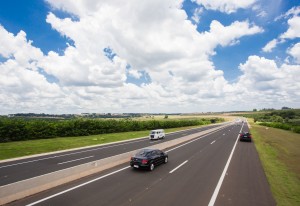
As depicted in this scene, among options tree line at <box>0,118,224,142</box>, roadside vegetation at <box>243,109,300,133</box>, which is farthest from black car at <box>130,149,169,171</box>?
roadside vegetation at <box>243,109,300,133</box>

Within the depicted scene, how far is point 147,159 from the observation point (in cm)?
1584

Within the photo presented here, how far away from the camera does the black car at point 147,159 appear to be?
51.6ft

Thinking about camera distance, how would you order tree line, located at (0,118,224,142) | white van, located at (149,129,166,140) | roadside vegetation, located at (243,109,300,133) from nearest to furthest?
tree line, located at (0,118,224,142) < white van, located at (149,129,166,140) < roadside vegetation, located at (243,109,300,133)

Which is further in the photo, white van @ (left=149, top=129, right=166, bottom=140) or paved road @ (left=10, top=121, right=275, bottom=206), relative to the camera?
white van @ (left=149, top=129, right=166, bottom=140)

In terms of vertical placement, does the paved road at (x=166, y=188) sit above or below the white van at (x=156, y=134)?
below

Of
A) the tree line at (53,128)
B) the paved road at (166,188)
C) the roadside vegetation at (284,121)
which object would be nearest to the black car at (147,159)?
the paved road at (166,188)

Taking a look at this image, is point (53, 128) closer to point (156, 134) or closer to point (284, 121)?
point (156, 134)

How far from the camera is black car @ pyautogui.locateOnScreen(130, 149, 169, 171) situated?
1572 cm

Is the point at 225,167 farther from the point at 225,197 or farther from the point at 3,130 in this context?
the point at 3,130

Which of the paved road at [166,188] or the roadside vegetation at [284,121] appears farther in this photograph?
the roadside vegetation at [284,121]

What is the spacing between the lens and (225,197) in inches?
416

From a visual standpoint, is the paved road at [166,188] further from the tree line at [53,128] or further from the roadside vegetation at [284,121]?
the roadside vegetation at [284,121]

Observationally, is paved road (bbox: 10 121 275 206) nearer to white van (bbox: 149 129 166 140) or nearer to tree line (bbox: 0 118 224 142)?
tree line (bbox: 0 118 224 142)

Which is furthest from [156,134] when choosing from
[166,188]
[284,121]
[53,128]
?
[284,121]
